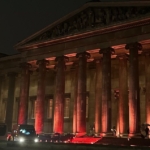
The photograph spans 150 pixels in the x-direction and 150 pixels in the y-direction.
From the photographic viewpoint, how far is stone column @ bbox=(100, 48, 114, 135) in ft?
132

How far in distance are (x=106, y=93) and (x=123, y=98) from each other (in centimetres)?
443

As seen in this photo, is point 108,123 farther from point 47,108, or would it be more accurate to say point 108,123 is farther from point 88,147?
point 47,108

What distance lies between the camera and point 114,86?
51000 millimetres

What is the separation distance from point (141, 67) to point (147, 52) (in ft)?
16.8

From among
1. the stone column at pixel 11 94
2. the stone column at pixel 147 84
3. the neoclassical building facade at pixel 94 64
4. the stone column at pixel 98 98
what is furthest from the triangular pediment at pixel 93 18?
the stone column at pixel 11 94

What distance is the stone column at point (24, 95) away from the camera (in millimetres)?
49084

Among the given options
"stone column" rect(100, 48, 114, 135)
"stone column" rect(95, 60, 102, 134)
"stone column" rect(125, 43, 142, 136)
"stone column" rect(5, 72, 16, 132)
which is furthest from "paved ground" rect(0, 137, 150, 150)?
"stone column" rect(5, 72, 16, 132)

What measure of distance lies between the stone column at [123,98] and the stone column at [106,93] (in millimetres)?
3899

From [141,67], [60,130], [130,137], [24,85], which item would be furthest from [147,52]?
[24,85]

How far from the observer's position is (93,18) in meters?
43.1

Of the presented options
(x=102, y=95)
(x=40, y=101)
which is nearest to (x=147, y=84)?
(x=102, y=95)

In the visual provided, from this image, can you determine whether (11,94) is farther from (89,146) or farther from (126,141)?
(89,146)

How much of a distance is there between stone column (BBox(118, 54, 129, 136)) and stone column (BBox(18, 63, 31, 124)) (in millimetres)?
15259

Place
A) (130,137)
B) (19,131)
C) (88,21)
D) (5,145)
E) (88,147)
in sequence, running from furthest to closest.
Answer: (88,21), (19,131), (130,137), (5,145), (88,147)
